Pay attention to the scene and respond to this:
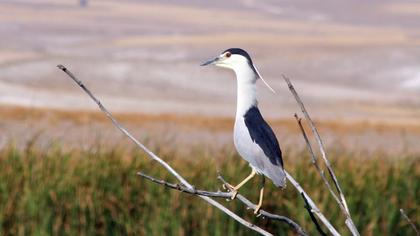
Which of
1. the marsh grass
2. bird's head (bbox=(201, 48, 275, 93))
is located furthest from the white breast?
the marsh grass

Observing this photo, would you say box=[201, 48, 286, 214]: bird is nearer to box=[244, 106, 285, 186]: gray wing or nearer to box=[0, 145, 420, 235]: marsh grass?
box=[244, 106, 285, 186]: gray wing

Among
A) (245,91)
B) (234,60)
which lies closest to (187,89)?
(234,60)

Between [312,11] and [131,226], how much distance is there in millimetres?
182100

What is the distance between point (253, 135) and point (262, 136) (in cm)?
3

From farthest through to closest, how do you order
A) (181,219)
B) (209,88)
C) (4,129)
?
(209,88), (4,129), (181,219)

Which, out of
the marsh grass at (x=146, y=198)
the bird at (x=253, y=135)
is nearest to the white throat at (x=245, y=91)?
the bird at (x=253, y=135)

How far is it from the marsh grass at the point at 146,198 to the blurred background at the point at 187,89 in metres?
0.11

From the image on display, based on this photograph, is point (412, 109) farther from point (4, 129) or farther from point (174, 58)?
point (174, 58)

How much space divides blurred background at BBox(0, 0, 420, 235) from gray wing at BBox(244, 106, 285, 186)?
817 cm

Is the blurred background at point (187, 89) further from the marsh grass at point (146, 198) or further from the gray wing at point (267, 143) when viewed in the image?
the gray wing at point (267, 143)

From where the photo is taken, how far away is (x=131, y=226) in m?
12.3

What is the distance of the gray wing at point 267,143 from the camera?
3.69 meters

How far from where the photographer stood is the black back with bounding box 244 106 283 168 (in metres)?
3.69

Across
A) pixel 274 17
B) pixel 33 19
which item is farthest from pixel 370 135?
pixel 274 17
